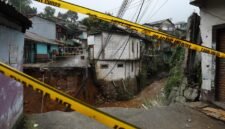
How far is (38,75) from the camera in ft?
77.2

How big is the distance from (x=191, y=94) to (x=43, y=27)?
30.1 m

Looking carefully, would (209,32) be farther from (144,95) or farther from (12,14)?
(144,95)

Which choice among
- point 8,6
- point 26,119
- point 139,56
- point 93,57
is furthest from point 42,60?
point 8,6

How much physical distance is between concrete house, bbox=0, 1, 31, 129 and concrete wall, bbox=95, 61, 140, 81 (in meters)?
18.6

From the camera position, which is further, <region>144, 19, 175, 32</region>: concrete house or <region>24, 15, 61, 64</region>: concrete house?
<region>144, 19, 175, 32</region>: concrete house

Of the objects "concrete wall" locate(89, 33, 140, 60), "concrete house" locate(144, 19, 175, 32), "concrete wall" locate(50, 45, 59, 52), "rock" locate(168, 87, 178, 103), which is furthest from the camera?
"concrete house" locate(144, 19, 175, 32)

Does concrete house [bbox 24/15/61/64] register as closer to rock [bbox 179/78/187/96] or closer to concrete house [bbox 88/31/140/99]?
concrete house [bbox 88/31/140/99]

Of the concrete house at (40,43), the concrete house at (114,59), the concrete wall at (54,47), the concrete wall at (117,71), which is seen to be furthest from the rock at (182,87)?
the concrete wall at (54,47)

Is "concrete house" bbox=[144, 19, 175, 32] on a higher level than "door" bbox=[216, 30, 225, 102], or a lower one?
higher

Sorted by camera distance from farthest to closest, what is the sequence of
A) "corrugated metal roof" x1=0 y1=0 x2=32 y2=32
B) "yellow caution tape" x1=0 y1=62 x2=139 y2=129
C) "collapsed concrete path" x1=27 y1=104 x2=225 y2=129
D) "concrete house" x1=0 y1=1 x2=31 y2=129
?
"collapsed concrete path" x1=27 y1=104 x2=225 y2=129 → "concrete house" x1=0 y1=1 x2=31 y2=129 → "corrugated metal roof" x1=0 y1=0 x2=32 y2=32 → "yellow caution tape" x1=0 y1=62 x2=139 y2=129

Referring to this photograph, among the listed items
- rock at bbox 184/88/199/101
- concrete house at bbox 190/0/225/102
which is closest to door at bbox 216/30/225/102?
concrete house at bbox 190/0/225/102

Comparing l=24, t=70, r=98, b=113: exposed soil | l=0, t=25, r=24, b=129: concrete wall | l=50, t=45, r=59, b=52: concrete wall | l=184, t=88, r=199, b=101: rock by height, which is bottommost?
l=24, t=70, r=98, b=113: exposed soil

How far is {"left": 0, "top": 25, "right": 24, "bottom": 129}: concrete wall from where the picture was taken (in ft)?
19.6

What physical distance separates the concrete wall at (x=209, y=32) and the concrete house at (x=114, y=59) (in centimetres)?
1696
